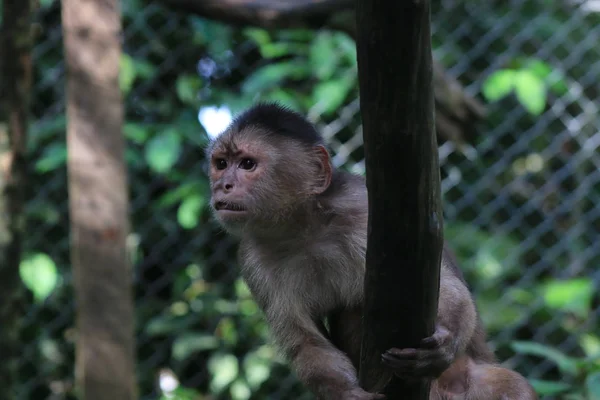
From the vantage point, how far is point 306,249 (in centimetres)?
324

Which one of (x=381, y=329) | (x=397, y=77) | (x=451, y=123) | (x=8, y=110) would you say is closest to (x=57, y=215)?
(x=8, y=110)

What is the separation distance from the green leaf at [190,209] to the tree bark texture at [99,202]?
1.03 metres

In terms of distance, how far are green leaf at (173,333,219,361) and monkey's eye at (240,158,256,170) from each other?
2.24 metres

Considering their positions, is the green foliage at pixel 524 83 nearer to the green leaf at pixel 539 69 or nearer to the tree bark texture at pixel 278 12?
the green leaf at pixel 539 69

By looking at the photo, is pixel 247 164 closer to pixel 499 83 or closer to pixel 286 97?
pixel 286 97

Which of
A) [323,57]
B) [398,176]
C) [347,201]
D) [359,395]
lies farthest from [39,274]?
[398,176]

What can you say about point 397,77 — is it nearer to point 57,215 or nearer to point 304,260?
point 304,260

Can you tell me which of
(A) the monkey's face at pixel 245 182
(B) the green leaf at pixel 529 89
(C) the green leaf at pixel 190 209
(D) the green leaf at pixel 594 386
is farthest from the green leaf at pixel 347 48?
(D) the green leaf at pixel 594 386

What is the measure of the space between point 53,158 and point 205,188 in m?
0.84

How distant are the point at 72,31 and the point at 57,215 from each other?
5.47ft

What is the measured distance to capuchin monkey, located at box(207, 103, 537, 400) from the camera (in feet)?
10.2

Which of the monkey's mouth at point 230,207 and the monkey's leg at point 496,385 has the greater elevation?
the monkey's mouth at point 230,207

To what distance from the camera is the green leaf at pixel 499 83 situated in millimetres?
5527

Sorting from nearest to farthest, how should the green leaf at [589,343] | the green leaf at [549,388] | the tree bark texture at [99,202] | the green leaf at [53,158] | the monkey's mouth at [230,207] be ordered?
the monkey's mouth at [230,207], the green leaf at [549,388], the tree bark texture at [99,202], the green leaf at [53,158], the green leaf at [589,343]
